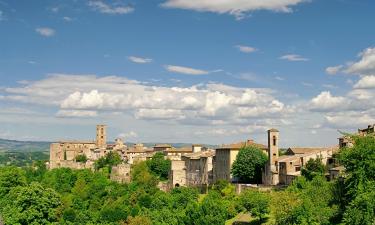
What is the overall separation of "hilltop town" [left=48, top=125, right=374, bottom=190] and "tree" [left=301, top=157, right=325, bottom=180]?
1.20m

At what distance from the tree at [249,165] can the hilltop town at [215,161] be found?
227cm

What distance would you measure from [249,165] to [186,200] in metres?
11.7

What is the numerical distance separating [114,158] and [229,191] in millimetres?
49491

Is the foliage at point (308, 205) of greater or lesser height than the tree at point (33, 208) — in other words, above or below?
above

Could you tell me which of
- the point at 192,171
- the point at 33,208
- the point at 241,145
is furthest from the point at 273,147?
the point at 33,208

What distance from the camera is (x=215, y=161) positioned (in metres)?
82.6

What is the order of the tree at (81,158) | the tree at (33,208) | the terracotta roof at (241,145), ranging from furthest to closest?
the tree at (81,158)
the terracotta roof at (241,145)
the tree at (33,208)

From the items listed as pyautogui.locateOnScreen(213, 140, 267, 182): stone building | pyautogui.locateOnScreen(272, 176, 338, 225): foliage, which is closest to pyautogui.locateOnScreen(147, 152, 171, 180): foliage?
pyautogui.locateOnScreen(213, 140, 267, 182): stone building

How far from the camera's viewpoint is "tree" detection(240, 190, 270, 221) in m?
50.2

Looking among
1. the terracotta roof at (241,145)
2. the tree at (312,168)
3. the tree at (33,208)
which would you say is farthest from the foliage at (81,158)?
the tree at (312,168)

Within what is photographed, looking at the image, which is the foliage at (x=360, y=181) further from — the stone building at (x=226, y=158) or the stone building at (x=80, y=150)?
the stone building at (x=80, y=150)

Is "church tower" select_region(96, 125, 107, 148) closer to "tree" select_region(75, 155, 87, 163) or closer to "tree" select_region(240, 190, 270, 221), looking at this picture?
"tree" select_region(75, 155, 87, 163)

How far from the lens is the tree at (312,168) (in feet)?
188

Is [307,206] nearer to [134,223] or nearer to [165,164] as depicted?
[134,223]
